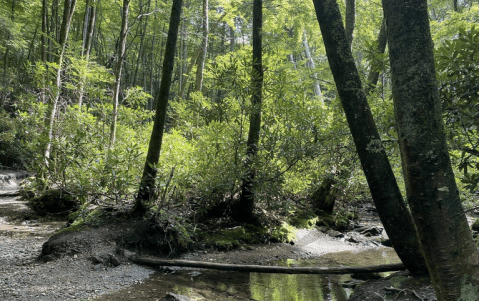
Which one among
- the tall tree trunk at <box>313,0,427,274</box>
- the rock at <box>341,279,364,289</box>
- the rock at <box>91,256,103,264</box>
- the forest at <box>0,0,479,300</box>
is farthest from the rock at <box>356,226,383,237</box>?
the rock at <box>91,256,103,264</box>

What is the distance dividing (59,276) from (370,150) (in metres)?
4.24

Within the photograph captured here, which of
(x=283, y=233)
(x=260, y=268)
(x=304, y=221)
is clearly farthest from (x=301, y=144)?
(x=304, y=221)

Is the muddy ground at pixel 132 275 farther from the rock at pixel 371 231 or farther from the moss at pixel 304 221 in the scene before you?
the rock at pixel 371 231

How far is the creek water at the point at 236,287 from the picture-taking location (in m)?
3.97

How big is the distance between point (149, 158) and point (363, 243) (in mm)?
5556

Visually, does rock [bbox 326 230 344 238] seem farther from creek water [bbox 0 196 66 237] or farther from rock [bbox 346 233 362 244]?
creek water [bbox 0 196 66 237]

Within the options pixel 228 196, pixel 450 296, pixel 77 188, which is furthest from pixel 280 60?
pixel 450 296

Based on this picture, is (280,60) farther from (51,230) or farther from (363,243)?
(51,230)

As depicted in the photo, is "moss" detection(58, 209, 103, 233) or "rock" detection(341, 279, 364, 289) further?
"moss" detection(58, 209, 103, 233)

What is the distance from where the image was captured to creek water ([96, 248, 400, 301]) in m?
3.97

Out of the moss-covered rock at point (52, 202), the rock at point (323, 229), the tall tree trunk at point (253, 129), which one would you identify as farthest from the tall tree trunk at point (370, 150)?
the moss-covered rock at point (52, 202)

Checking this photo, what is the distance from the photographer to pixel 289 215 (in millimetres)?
8172

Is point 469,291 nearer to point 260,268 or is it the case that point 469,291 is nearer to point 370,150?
point 370,150

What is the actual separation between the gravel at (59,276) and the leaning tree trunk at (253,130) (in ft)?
9.00
